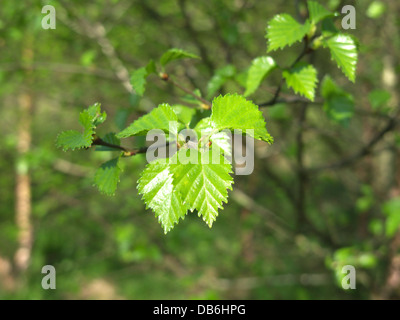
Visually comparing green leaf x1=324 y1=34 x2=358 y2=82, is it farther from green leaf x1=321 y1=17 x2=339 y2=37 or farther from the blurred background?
the blurred background

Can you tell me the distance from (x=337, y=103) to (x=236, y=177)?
93.0 inches

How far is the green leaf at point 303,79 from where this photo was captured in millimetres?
978

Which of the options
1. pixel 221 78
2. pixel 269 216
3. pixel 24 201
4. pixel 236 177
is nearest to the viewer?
pixel 221 78

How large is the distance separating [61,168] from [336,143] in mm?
3196

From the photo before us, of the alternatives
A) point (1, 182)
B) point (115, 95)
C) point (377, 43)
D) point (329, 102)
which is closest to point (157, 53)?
point (115, 95)

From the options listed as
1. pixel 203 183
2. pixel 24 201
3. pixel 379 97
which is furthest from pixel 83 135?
pixel 24 201

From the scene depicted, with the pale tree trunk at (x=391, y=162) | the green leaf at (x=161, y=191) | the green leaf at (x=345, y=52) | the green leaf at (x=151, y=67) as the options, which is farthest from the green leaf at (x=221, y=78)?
the pale tree trunk at (x=391, y=162)

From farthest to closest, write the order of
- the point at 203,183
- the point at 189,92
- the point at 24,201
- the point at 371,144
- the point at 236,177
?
the point at 24,201 < the point at 236,177 < the point at 371,144 < the point at 189,92 < the point at 203,183

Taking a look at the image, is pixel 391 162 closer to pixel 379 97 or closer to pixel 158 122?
pixel 379 97

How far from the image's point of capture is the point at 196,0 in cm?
300

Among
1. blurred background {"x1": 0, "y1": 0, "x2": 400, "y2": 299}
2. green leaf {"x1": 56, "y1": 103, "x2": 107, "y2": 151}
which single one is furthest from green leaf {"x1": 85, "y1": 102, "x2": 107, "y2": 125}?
blurred background {"x1": 0, "y1": 0, "x2": 400, "y2": 299}

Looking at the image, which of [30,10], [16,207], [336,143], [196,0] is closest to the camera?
[30,10]

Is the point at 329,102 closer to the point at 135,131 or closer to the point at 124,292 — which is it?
the point at 135,131

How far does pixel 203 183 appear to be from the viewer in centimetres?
65
